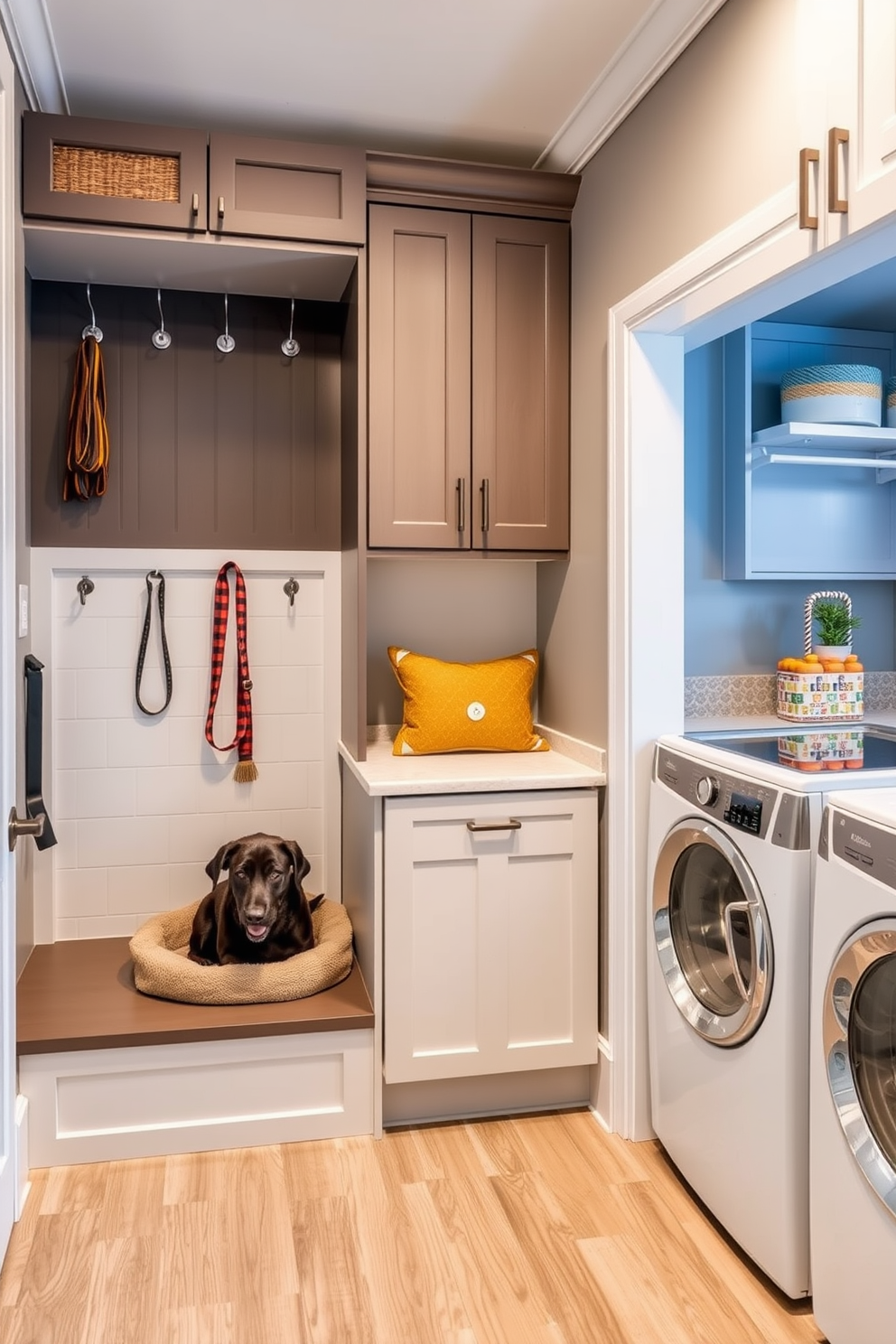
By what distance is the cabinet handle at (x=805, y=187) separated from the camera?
169cm

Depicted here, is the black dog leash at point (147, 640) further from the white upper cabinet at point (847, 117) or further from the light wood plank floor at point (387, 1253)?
the white upper cabinet at point (847, 117)

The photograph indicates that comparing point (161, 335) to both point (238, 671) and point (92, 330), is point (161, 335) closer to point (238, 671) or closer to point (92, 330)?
point (92, 330)

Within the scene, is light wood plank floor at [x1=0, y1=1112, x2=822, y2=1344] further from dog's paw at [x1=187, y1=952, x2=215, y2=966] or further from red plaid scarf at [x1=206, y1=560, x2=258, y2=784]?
red plaid scarf at [x1=206, y1=560, x2=258, y2=784]

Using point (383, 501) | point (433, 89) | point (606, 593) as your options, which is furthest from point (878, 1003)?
point (433, 89)

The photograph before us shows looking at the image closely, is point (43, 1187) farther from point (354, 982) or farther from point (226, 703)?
point (226, 703)

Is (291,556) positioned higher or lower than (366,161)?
lower

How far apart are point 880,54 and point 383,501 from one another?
60.9 inches

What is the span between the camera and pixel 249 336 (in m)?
3.04

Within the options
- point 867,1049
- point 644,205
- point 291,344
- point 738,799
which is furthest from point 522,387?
point 867,1049

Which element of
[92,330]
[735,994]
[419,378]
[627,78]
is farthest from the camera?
[92,330]

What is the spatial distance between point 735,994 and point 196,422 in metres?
2.20

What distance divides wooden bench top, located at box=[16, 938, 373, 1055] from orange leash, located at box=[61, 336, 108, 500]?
54.2 inches

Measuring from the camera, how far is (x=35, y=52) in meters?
2.29

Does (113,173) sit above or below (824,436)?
above
